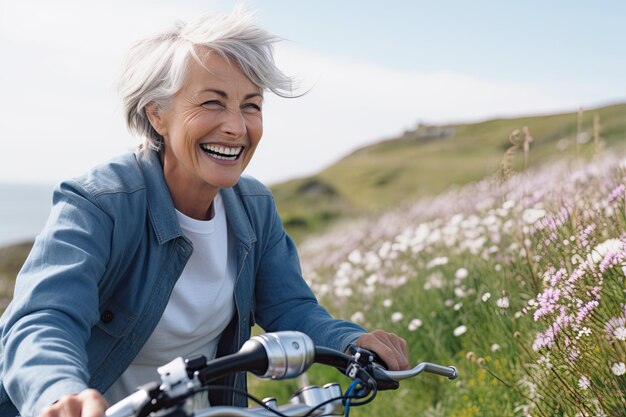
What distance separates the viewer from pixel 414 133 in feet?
180

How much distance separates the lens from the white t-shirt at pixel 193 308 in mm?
3104

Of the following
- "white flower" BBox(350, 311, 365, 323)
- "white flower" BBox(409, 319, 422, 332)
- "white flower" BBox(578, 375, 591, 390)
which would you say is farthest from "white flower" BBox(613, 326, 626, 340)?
"white flower" BBox(350, 311, 365, 323)

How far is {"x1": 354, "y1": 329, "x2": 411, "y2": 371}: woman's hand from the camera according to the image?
2494 millimetres

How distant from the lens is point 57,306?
243 centimetres

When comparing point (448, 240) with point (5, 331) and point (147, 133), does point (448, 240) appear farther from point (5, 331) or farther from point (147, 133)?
point (5, 331)

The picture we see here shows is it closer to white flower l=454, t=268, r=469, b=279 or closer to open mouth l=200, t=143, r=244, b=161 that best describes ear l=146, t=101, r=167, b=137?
open mouth l=200, t=143, r=244, b=161

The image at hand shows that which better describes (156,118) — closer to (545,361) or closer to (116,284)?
(116,284)

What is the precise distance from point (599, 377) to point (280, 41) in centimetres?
163

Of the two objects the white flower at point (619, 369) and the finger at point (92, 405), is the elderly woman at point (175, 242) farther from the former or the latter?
the white flower at point (619, 369)

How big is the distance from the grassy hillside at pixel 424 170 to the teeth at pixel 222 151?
17867 millimetres

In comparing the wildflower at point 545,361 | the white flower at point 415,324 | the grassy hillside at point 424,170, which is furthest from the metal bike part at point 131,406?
the grassy hillside at point 424,170

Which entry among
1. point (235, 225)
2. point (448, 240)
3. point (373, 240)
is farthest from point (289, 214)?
point (235, 225)

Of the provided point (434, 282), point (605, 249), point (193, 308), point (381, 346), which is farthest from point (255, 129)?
point (434, 282)

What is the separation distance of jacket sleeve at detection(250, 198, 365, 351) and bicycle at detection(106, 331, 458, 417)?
0.87 meters
